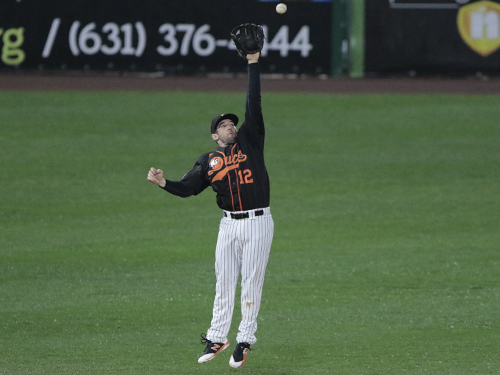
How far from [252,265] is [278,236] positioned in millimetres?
5326

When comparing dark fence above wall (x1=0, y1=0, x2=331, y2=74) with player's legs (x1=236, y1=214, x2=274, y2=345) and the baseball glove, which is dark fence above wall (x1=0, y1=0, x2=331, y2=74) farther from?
player's legs (x1=236, y1=214, x2=274, y2=345)

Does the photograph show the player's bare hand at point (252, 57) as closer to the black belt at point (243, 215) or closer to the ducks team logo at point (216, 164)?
the ducks team logo at point (216, 164)

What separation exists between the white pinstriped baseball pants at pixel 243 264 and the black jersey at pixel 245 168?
4.3 inches

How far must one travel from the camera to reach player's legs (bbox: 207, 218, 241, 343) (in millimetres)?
6969

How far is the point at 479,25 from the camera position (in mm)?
19469

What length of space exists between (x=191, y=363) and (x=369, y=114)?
1173cm

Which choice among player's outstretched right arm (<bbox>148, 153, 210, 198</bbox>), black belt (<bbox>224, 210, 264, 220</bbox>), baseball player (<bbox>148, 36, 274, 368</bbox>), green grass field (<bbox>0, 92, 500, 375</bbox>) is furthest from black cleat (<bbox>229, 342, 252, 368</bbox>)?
player's outstretched right arm (<bbox>148, 153, 210, 198</bbox>)

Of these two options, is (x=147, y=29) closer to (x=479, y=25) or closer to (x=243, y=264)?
(x=479, y=25)

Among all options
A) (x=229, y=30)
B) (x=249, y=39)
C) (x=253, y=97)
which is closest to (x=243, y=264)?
(x=253, y=97)

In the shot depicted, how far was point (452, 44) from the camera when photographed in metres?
19.6

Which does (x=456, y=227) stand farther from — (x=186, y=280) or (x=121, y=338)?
(x=121, y=338)

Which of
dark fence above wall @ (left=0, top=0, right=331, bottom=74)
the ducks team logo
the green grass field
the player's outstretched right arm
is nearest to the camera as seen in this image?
the ducks team logo

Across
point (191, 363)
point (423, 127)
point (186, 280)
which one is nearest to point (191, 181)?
point (191, 363)

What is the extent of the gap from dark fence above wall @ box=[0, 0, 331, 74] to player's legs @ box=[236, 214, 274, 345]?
1288 cm
